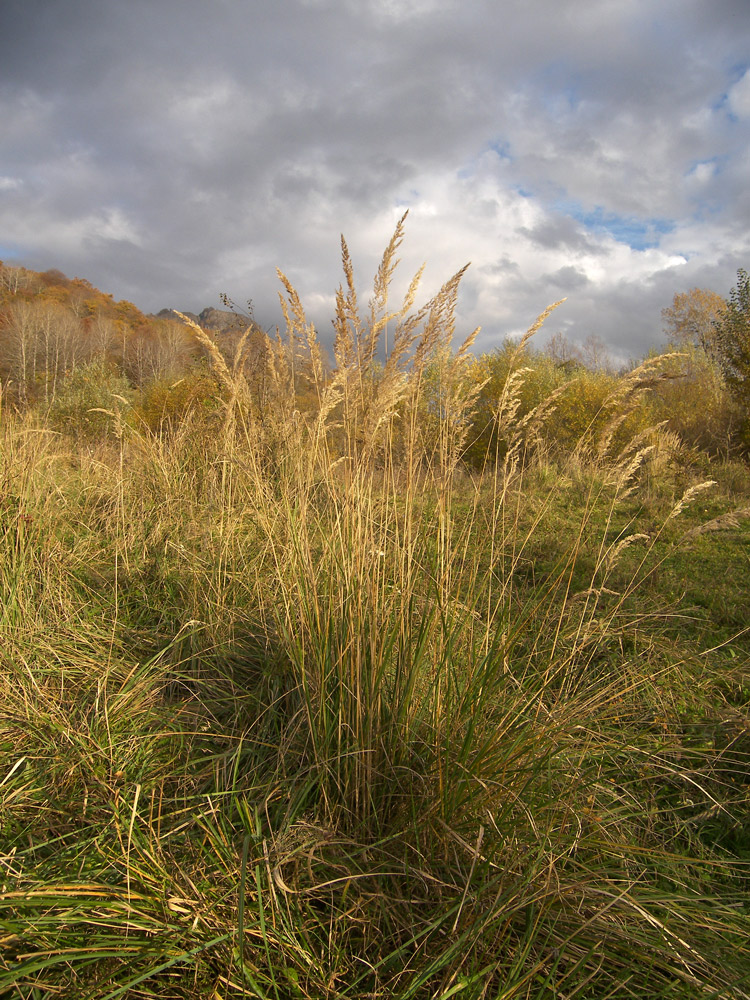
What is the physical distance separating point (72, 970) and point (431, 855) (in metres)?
0.83

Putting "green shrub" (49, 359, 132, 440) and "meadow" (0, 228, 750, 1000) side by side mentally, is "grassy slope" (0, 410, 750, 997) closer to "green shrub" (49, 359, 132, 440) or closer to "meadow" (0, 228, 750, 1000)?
"meadow" (0, 228, 750, 1000)

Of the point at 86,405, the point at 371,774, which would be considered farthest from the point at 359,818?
the point at 86,405

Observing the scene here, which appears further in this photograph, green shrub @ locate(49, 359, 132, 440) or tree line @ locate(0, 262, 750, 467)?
green shrub @ locate(49, 359, 132, 440)

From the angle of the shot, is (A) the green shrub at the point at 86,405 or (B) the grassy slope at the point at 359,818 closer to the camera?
(B) the grassy slope at the point at 359,818

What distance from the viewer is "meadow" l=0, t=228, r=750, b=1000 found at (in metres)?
1.17

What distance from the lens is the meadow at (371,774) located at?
1.17m

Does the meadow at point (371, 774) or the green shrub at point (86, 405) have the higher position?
the green shrub at point (86, 405)

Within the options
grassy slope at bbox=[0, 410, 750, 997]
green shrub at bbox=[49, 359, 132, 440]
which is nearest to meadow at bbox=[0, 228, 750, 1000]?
grassy slope at bbox=[0, 410, 750, 997]

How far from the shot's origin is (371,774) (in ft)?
4.99

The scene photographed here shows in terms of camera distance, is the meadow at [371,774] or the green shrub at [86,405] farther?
the green shrub at [86,405]

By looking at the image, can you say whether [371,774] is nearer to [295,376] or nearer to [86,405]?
[295,376]

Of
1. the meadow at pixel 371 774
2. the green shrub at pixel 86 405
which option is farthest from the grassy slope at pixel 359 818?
the green shrub at pixel 86 405

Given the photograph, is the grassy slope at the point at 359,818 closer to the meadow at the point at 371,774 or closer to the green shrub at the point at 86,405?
the meadow at the point at 371,774

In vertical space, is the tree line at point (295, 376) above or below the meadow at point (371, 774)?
above
